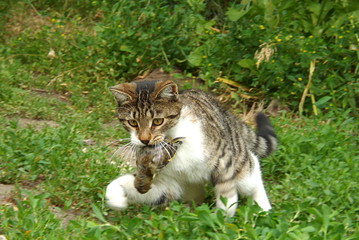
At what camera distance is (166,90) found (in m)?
5.10

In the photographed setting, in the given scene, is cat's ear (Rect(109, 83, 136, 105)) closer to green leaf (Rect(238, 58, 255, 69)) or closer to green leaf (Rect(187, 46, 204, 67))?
green leaf (Rect(238, 58, 255, 69))

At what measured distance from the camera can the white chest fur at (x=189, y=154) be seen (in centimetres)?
502

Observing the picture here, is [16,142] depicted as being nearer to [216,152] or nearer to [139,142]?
[139,142]

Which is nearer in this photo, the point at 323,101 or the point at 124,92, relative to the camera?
the point at 124,92

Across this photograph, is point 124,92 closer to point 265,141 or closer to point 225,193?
point 225,193

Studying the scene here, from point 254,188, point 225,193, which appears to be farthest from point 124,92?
point 254,188

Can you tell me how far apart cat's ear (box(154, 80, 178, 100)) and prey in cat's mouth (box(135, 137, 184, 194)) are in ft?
1.15

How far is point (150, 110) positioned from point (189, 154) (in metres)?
0.46

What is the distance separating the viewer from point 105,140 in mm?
6887

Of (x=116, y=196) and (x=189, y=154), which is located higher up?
(x=189, y=154)

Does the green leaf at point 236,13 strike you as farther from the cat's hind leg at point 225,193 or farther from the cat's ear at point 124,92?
the cat's hind leg at point 225,193

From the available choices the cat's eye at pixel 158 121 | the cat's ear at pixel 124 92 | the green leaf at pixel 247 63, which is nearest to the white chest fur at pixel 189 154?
the cat's eye at pixel 158 121

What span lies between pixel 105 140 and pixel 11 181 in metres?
1.49

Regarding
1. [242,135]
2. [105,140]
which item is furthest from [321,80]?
[105,140]
